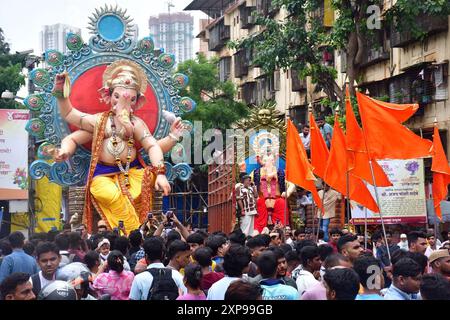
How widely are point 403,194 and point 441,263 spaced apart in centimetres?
839

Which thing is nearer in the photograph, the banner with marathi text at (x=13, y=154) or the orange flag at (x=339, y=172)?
the orange flag at (x=339, y=172)

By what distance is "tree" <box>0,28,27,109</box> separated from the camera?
28.3 m

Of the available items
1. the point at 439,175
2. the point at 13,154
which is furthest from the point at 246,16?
the point at 439,175

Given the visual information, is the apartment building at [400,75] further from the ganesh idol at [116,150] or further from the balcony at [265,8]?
the ganesh idol at [116,150]

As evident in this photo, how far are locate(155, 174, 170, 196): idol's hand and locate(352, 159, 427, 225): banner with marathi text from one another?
5.11m

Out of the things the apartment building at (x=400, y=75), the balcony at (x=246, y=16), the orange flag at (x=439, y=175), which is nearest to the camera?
the orange flag at (x=439, y=175)

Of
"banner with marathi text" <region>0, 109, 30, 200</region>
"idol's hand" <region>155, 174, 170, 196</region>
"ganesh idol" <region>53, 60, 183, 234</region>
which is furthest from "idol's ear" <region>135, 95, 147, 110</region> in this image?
"banner with marathi text" <region>0, 109, 30, 200</region>

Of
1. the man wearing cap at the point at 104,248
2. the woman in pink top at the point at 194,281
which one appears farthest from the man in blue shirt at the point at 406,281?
the man wearing cap at the point at 104,248

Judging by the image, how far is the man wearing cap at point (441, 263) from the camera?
307 inches

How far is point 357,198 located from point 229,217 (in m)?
7.59

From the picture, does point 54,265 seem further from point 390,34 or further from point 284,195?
point 390,34

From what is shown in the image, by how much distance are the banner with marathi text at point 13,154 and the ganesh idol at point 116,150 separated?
863mm

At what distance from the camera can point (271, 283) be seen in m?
6.83
